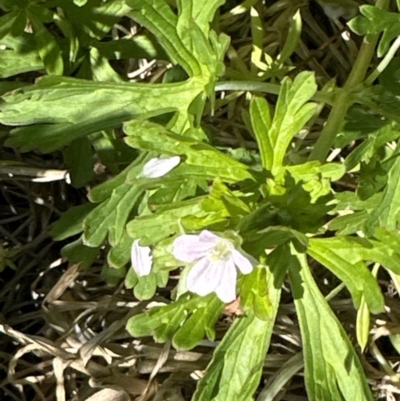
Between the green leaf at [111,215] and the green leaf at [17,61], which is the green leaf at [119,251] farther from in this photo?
the green leaf at [17,61]

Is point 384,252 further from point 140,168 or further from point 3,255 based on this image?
point 3,255

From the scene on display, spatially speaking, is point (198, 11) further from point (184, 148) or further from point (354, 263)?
point (354, 263)

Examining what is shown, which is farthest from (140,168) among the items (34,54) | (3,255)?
(3,255)

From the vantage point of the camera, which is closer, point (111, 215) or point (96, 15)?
point (111, 215)

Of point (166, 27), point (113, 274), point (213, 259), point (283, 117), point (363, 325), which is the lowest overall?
point (363, 325)

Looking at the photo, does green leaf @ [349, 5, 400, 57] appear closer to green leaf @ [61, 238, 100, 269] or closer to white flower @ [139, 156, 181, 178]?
white flower @ [139, 156, 181, 178]

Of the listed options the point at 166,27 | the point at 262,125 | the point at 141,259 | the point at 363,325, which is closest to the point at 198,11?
the point at 166,27
